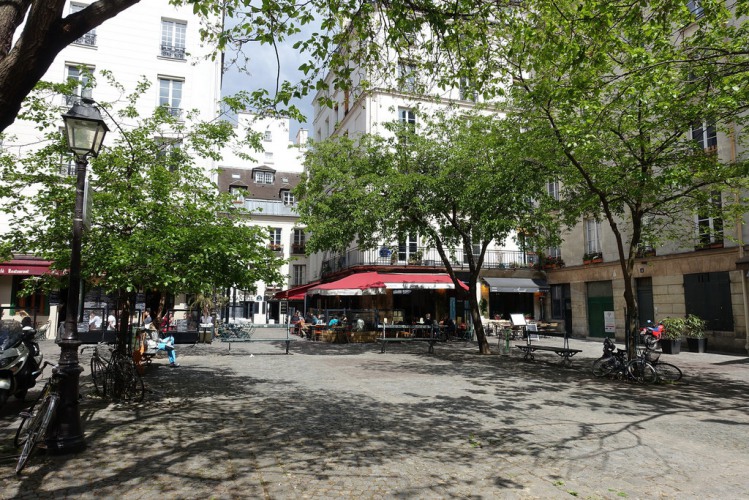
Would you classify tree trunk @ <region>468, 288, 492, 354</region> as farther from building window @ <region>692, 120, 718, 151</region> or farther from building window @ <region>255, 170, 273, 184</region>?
building window @ <region>255, 170, 273, 184</region>

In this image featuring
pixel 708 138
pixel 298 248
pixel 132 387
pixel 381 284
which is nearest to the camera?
Answer: pixel 132 387

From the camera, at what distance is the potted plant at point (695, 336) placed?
1803 centimetres

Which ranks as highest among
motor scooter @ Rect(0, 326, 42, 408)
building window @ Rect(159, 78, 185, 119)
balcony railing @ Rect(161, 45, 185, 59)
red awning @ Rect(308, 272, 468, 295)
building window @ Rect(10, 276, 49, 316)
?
balcony railing @ Rect(161, 45, 185, 59)

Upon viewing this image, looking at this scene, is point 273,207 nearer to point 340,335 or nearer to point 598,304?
point 340,335

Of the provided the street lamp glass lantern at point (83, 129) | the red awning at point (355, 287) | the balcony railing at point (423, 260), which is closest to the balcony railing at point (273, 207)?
the balcony railing at point (423, 260)

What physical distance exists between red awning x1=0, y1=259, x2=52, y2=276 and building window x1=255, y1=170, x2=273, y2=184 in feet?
85.1

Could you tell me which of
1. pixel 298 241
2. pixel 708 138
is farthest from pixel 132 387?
pixel 298 241

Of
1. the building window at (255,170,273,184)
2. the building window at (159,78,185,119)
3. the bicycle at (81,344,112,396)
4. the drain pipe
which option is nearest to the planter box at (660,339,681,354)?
the drain pipe

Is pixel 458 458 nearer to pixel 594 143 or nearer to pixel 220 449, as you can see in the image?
pixel 220 449

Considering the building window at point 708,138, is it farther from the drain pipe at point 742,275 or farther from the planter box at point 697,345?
the planter box at point 697,345

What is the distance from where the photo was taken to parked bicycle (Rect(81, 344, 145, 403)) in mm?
8195

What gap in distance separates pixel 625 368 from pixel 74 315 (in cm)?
1092

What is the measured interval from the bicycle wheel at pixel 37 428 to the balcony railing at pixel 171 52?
990 inches

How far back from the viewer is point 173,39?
26.5 metres
